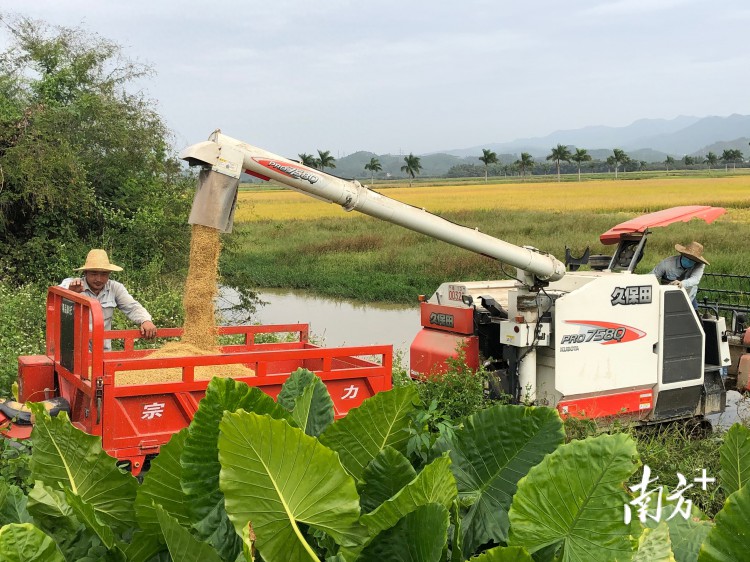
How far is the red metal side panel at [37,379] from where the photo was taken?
18.4 feet

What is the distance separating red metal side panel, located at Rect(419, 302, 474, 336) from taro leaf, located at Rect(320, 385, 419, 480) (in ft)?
19.5

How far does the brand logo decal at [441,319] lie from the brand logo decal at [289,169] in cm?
182

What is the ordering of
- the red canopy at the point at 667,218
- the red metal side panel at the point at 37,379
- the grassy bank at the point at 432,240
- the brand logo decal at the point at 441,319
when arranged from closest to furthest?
the red metal side panel at the point at 37,379, the brand logo decal at the point at 441,319, the red canopy at the point at 667,218, the grassy bank at the point at 432,240

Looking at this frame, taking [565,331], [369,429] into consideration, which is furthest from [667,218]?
[369,429]

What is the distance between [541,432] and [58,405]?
4547mm

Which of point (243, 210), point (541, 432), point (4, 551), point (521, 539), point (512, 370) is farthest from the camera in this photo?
point (243, 210)

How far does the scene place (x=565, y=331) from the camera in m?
6.73

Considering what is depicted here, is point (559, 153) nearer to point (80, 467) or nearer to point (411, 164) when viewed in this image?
point (411, 164)

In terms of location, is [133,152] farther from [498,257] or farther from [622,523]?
[622,523]

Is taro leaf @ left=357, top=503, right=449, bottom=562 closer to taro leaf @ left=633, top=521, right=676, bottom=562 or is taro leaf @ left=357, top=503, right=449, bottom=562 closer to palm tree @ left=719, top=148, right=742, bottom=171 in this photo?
taro leaf @ left=633, top=521, right=676, bottom=562

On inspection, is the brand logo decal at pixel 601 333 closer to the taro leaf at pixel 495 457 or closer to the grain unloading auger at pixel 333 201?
the grain unloading auger at pixel 333 201

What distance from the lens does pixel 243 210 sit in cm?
4016

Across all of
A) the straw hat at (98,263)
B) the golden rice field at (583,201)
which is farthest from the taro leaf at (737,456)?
the golden rice field at (583,201)

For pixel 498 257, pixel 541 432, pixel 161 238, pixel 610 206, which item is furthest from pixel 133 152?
pixel 610 206
